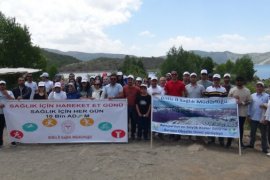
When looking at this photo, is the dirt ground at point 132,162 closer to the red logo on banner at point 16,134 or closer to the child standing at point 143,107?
the red logo on banner at point 16,134

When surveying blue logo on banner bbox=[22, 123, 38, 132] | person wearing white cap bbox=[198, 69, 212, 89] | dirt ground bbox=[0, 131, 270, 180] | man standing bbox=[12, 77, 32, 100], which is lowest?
dirt ground bbox=[0, 131, 270, 180]

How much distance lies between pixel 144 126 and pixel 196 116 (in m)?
1.58

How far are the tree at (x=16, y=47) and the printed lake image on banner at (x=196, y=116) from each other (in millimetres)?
35105

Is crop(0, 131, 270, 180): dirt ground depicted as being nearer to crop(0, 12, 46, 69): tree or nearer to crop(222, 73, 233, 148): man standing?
crop(222, 73, 233, 148): man standing

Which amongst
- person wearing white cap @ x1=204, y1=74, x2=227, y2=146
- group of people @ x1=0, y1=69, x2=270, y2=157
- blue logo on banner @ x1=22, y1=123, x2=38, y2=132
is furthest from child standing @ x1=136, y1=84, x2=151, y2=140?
blue logo on banner @ x1=22, y1=123, x2=38, y2=132

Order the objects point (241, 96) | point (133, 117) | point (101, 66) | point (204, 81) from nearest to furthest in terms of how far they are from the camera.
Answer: point (241, 96), point (133, 117), point (204, 81), point (101, 66)

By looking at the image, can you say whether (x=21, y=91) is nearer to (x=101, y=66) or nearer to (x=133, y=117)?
(x=133, y=117)

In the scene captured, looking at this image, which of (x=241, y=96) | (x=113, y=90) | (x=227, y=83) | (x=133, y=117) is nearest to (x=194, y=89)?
(x=227, y=83)

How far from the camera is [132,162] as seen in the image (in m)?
8.70

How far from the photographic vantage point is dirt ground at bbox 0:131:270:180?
26.0ft

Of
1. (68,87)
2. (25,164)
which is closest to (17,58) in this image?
(68,87)

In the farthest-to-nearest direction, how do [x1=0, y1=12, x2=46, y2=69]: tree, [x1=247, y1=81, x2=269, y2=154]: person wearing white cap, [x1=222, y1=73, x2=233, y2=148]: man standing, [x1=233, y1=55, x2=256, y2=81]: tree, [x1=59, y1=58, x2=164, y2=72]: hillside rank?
[x1=59, y1=58, x2=164, y2=72]: hillside < [x1=233, y1=55, x2=256, y2=81]: tree < [x1=0, y1=12, x2=46, y2=69]: tree < [x1=222, y1=73, x2=233, y2=148]: man standing < [x1=247, y1=81, x2=269, y2=154]: person wearing white cap

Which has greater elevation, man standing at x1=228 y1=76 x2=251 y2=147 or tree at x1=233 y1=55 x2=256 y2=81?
tree at x1=233 y1=55 x2=256 y2=81

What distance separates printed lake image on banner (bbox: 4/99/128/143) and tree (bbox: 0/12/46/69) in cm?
3353
